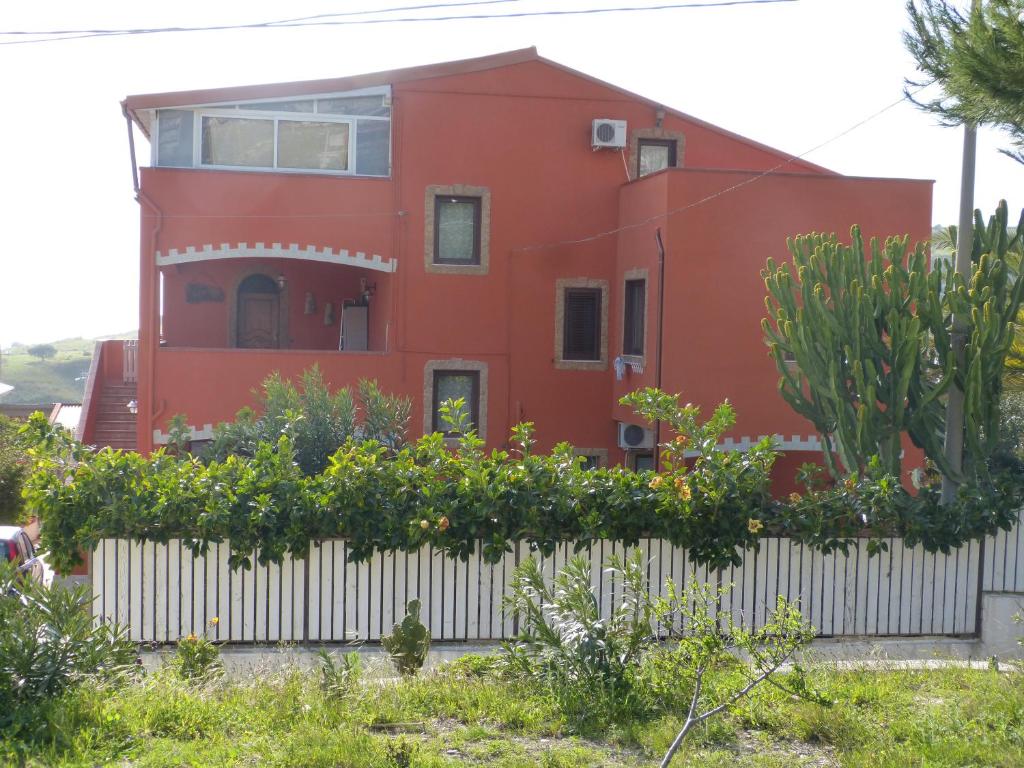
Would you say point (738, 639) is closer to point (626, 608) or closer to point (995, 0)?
point (626, 608)

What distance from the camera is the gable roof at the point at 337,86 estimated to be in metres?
19.3

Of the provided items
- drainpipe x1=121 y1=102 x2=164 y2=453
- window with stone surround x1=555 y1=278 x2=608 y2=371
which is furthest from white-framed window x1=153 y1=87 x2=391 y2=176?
window with stone surround x1=555 y1=278 x2=608 y2=371

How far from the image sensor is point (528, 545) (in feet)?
34.4

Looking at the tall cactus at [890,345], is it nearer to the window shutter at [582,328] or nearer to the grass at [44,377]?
the window shutter at [582,328]

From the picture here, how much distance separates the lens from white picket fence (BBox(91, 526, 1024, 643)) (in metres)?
10.2

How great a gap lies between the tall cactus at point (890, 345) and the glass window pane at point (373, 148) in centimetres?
966

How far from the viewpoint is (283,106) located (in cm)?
1988

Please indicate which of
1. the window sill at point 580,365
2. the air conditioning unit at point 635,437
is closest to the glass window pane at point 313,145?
the window sill at point 580,365

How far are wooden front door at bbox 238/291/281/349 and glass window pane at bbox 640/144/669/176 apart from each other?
803 centimetres

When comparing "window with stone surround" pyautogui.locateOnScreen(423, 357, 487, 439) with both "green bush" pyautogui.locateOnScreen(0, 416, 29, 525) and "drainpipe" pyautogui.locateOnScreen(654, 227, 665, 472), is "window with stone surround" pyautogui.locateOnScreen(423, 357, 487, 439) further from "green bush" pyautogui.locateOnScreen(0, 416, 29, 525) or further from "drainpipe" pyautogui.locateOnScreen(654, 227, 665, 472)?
"green bush" pyautogui.locateOnScreen(0, 416, 29, 525)

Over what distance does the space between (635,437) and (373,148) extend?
713 centimetres

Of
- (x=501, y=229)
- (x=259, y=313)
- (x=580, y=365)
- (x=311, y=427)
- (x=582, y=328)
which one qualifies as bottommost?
(x=311, y=427)

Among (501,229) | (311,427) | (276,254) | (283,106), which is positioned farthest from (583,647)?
(283,106)

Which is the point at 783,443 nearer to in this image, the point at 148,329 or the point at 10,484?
the point at 148,329
